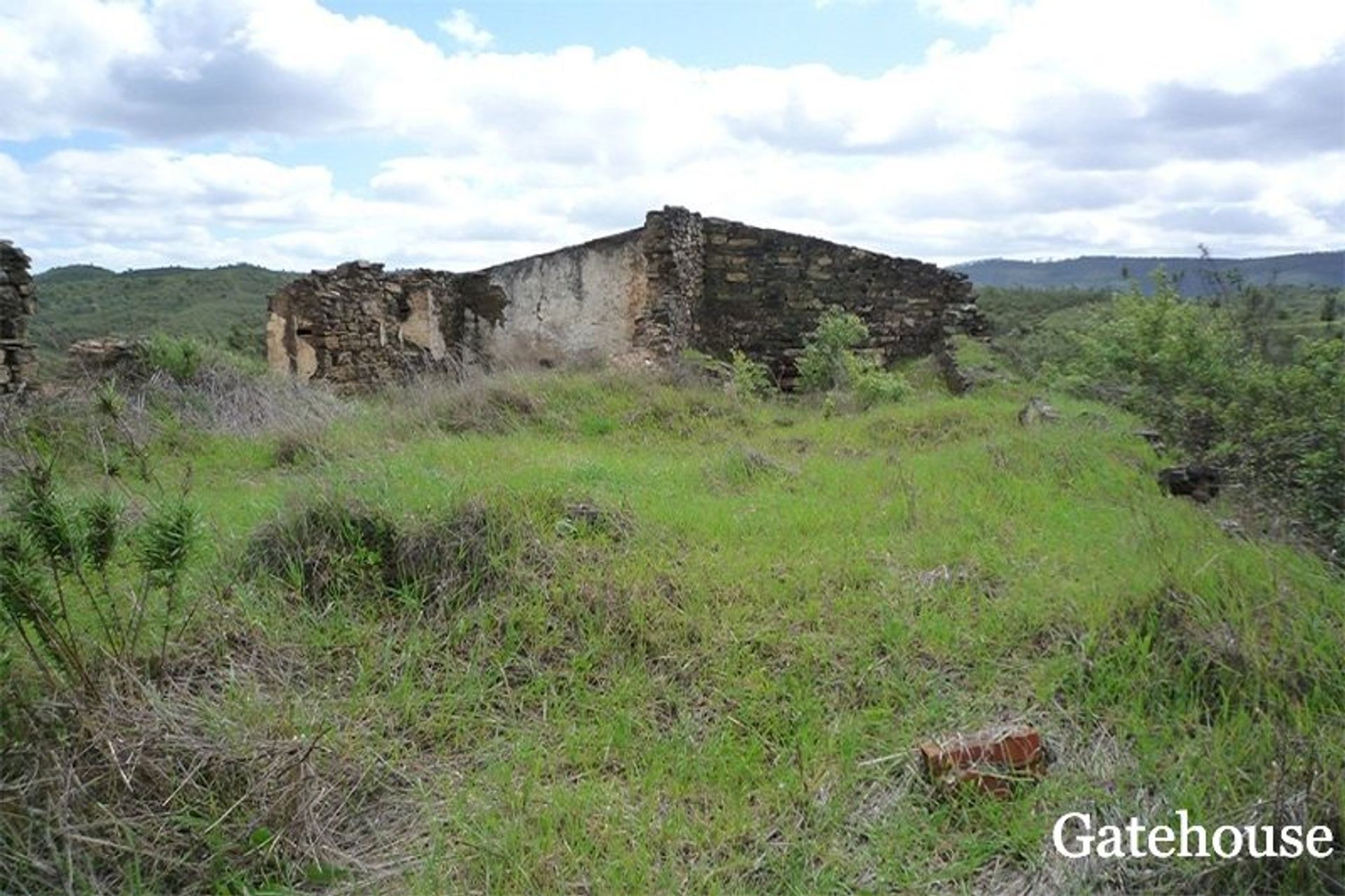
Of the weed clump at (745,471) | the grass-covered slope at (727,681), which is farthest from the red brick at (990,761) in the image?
the weed clump at (745,471)

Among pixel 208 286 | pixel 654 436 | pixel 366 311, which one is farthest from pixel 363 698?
pixel 208 286

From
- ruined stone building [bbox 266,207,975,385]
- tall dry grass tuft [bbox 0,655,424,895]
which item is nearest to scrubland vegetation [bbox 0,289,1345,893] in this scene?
tall dry grass tuft [bbox 0,655,424,895]

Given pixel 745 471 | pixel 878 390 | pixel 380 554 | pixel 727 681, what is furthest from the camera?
pixel 878 390

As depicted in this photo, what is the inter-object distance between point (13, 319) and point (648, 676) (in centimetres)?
779

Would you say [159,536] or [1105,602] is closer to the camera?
[159,536]

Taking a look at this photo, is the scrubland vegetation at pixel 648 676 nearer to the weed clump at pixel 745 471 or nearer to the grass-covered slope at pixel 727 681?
the grass-covered slope at pixel 727 681

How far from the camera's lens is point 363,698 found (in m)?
3.32

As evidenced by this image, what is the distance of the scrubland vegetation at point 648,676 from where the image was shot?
8.42 feet

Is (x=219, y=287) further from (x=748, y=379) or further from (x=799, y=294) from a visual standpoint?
(x=748, y=379)

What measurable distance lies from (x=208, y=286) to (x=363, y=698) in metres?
26.0

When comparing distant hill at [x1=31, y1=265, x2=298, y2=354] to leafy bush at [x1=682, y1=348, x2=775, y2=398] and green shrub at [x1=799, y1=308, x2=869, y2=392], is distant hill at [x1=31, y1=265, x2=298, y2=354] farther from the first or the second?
green shrub at [x1=799, y1=308, x2=869, y2=392]

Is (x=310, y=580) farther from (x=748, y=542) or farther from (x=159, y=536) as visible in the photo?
(x=748, y=542)

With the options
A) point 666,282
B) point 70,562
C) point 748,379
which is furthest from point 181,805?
point 666,282

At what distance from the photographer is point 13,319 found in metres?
8.56
